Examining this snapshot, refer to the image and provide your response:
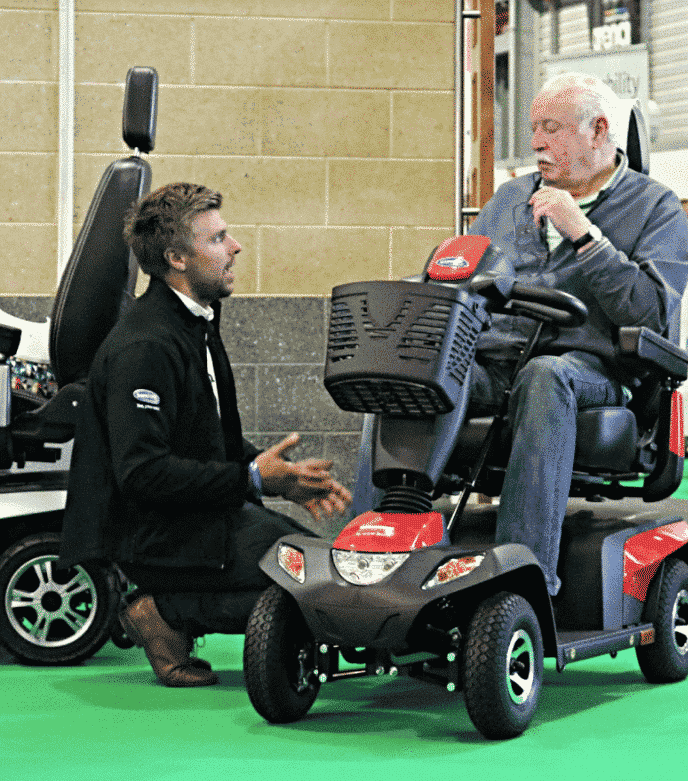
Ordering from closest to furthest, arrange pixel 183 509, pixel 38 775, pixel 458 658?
pixel 38 775 < pixel 458 658 < pixel 183 509

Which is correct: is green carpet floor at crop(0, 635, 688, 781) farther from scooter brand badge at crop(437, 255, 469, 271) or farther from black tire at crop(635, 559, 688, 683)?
scooter brand badge at crop(437, 255, 469, 271)

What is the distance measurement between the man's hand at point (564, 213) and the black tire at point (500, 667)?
0.78m

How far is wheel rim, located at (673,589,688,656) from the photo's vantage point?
2.97 metres

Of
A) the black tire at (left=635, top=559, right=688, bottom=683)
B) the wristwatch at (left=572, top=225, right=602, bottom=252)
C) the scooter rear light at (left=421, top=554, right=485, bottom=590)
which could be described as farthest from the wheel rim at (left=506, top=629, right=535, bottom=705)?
the wristwatch at (left=572, top=225, right=602, bottom=252)

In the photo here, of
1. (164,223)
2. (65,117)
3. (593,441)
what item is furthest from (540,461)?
(65,117)

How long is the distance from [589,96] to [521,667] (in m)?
1.26

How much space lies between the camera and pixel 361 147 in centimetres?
490

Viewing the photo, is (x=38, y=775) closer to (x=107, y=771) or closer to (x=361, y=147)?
(x=107, y=771)

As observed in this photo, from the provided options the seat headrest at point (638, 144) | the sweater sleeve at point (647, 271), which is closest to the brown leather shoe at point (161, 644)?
the sweater sleeve at point (647, 271)

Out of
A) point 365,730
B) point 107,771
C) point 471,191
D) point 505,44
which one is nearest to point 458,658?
point 365,730

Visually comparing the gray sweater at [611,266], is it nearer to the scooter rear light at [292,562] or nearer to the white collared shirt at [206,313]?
the white collared shirt at [206,313]

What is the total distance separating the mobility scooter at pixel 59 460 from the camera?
10.1ft

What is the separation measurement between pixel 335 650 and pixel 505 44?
541 inches

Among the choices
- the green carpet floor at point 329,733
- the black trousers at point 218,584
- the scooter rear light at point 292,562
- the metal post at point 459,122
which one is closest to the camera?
the green carpet floor at point 329,733
